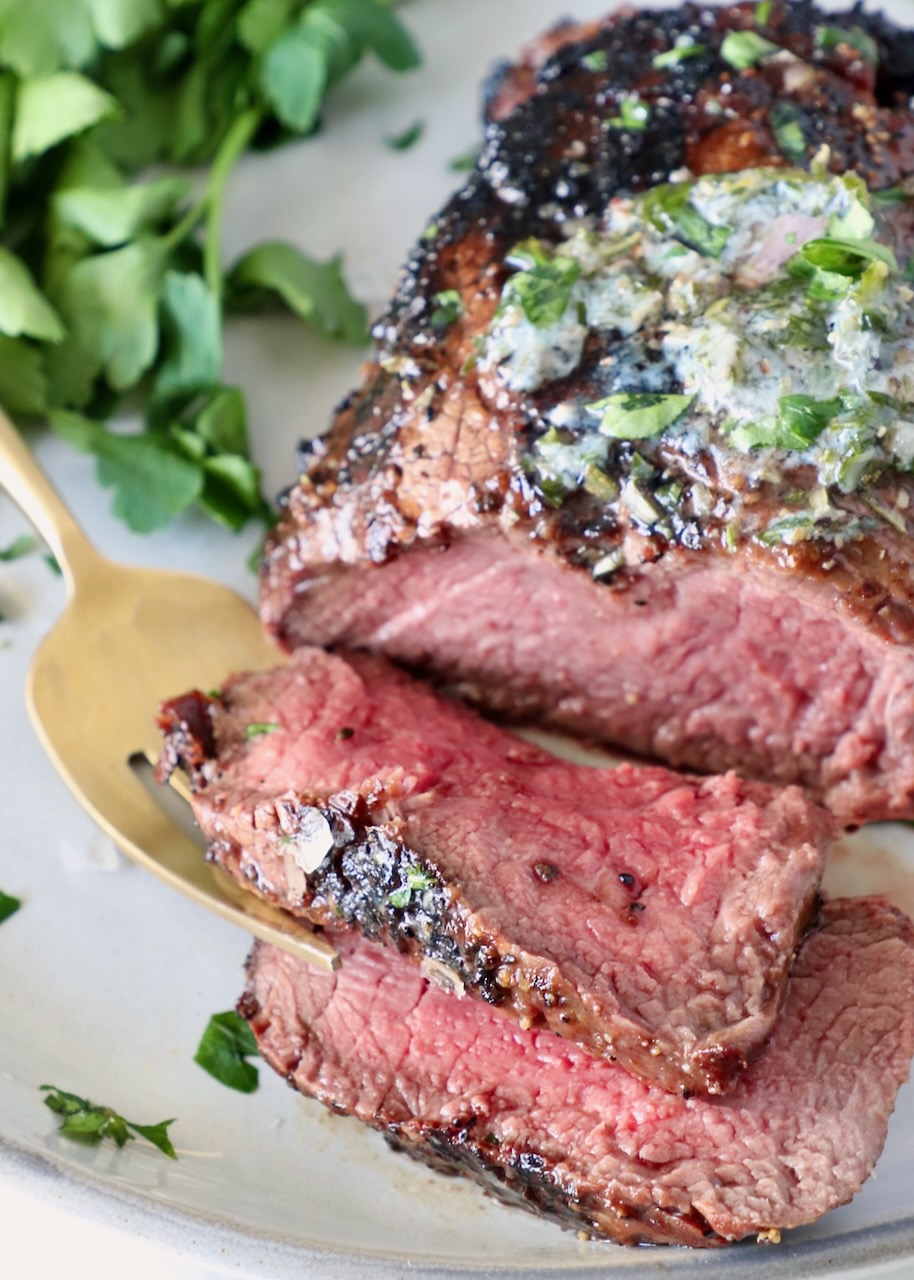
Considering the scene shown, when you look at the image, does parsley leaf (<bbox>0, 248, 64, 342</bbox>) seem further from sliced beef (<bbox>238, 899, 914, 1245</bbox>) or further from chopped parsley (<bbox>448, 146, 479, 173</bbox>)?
sliced beef (<bbox>238, 899, 914, 1245</bbox>)

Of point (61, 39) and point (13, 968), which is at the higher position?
point (61, 39)

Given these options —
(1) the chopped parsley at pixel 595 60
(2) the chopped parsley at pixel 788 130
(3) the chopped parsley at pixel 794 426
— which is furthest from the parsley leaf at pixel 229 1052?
(1) the chopped parsley at pixel 595 60

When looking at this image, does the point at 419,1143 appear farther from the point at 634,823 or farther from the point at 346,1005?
the point at 634,823

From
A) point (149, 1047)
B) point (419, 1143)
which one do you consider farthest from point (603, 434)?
point (149, 1047)

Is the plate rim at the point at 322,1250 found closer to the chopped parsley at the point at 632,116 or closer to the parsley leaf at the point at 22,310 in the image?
the parsley leaf at the point at 22,310

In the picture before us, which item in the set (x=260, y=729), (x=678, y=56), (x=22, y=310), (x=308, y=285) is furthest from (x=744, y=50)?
(x=260, y=729)

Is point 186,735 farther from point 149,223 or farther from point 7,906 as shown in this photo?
point 149,223

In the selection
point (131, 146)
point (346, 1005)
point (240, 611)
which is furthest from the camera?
point (131, 146)
